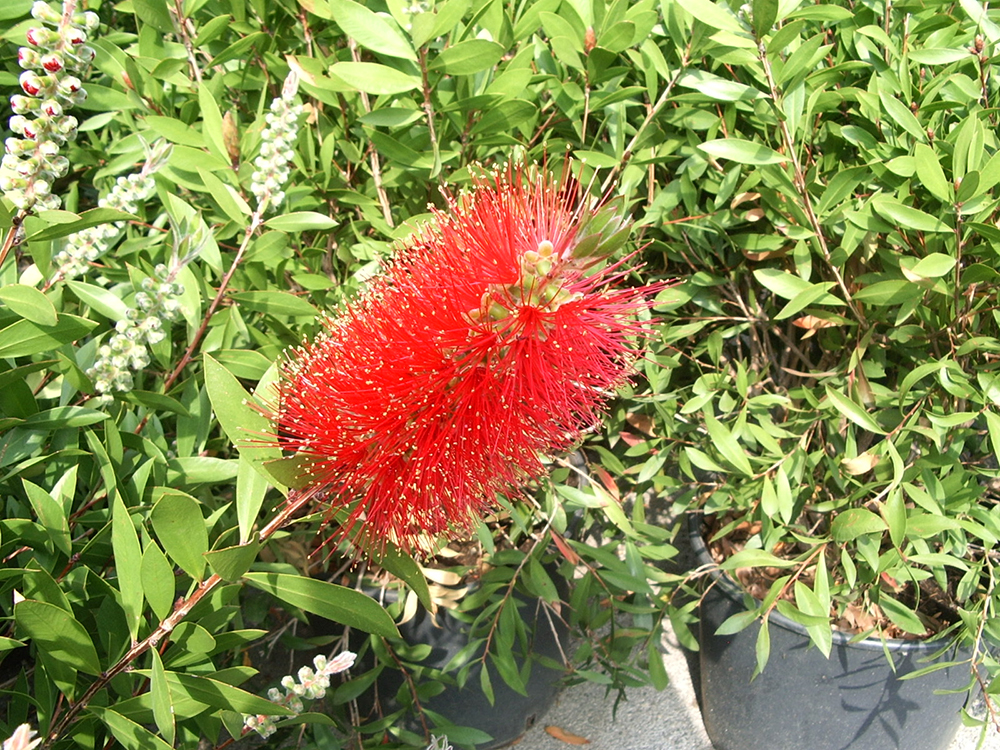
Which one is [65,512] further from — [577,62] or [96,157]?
[577,62]

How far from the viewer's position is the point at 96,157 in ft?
2.95

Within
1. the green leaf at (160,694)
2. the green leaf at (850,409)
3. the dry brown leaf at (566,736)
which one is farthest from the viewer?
the dry brown leaf at (566,736)

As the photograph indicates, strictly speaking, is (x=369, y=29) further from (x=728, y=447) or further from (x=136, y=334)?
(x=728, y=447)

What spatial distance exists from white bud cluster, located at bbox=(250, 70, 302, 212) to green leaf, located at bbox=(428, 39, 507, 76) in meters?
0.14

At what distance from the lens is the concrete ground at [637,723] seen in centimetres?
139

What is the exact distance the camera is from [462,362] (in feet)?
1.94

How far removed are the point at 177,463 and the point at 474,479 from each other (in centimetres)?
26

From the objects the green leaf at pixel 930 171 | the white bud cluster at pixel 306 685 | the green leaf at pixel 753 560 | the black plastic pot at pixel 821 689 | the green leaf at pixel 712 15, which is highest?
the green leaf at pixel 712 15

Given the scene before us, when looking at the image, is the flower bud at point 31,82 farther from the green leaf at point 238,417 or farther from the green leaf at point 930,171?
the green leaf at point 930,171

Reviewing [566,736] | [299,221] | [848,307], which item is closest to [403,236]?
[299,221]

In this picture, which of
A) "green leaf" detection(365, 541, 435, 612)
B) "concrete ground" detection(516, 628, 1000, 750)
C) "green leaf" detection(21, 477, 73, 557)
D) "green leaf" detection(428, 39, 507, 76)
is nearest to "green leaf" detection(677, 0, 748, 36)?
"green leaf" detection(428, 39, 507, 76)

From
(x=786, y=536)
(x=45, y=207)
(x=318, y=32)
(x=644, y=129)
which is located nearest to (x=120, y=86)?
(x=318, y=32)

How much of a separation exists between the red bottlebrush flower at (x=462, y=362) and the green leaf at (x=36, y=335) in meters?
0.16

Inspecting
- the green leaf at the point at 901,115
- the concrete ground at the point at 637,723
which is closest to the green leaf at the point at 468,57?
the green leaf at the point at 901,115
